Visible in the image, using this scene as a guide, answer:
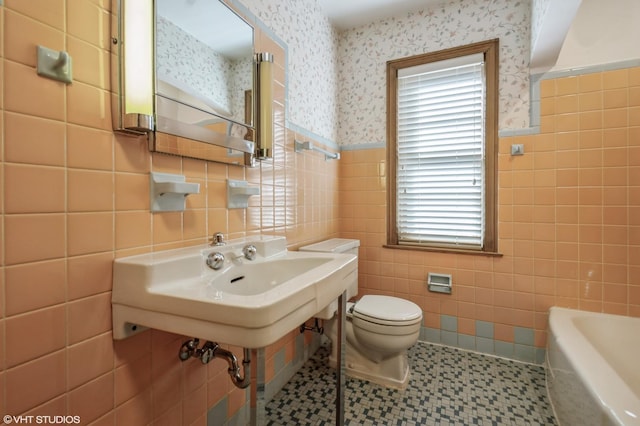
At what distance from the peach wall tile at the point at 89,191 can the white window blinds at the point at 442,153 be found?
1.93 m

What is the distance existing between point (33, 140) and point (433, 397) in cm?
195

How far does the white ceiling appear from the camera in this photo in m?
2.05

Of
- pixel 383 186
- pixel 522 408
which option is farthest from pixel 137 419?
pixel 383 186

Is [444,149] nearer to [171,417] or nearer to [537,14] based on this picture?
[537,14]

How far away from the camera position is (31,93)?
2.15 feet

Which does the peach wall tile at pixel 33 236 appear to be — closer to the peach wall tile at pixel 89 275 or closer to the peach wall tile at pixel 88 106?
the peach wall tile at pixel 89 275

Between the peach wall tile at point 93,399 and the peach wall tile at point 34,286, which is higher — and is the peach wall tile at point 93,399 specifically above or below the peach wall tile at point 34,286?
below

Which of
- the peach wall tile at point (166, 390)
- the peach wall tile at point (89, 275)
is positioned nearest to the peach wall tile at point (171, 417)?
the peach wall tile at point (166, 390)

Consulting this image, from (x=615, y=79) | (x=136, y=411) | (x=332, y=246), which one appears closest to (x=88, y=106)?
(x=136, y=411)

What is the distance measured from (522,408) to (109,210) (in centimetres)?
203

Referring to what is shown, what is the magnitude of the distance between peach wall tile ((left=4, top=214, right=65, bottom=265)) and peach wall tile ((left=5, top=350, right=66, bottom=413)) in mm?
244

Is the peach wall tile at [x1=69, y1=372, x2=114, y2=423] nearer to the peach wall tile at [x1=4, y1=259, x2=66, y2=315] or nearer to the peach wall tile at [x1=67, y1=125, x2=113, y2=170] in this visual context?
the peach wall tile at [x1=4, y1=259, x2=66, y2=315]

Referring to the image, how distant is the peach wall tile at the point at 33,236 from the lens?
2.06 feet

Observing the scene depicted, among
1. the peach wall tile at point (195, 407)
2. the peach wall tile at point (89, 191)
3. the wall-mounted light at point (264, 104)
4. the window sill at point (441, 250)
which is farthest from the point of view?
the window sill at point (441, 250)
